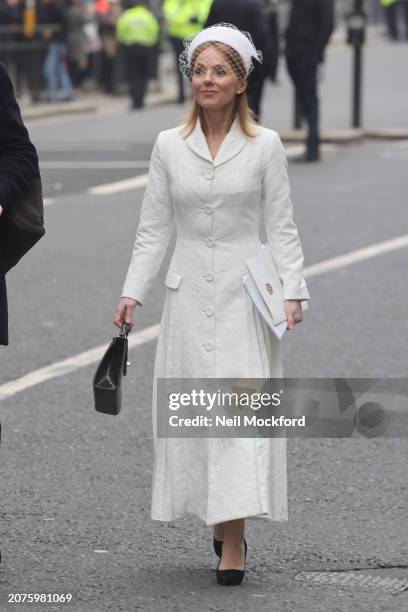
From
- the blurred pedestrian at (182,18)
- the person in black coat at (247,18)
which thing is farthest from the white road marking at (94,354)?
the blurred pedestrian at (182,18)

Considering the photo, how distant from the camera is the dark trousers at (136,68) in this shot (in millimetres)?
25547

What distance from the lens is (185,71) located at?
5.62 meters

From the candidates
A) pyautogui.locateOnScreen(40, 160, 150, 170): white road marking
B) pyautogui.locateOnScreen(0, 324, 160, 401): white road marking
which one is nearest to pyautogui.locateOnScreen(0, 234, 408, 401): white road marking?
pyautogui.locateOnScreen(0, 324, 160, 401): white road marking

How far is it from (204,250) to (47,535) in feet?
4.17

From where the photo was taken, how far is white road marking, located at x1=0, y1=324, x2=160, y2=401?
8.48m

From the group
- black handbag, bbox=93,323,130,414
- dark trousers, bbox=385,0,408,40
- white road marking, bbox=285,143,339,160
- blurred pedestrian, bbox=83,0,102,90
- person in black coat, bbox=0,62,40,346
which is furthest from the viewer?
dark trousers, bbox=385,0,408,40

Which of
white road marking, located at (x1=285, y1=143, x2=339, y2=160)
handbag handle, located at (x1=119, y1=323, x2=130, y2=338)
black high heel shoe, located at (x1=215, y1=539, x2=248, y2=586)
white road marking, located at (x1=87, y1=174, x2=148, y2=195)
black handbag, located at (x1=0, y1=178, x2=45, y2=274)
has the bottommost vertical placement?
white road marking, located at (x1=285, y1=143, x2=339, y2=160)

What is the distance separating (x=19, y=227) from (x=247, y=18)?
1166cm

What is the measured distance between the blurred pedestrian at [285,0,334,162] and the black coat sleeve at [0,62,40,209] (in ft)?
39.3

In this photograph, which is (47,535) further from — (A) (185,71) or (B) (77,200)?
(B) (77,200)

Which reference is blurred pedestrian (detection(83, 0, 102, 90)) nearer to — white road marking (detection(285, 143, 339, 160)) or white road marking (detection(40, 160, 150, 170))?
white road marking (detection(285, 143, 339, 160))

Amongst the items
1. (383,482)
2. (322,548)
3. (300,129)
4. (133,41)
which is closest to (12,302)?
(383,482)

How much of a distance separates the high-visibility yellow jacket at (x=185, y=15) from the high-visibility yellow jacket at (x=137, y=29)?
37 centimetres

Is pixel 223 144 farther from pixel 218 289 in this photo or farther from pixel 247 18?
pixel 247 18
